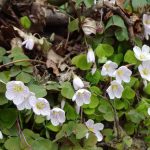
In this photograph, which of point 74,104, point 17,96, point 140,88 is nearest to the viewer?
point 17,96

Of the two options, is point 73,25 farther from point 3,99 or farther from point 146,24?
point 3,99

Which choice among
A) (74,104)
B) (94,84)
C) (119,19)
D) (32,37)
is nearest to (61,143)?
(74,104)

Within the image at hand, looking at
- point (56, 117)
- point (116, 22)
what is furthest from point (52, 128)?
point (116, 22)

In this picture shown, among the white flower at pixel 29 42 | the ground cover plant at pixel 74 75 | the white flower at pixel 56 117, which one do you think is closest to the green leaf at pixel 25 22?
the ground cover plant at pixel 74 75

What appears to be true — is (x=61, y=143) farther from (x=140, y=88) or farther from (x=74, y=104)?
(x=140, y=88)

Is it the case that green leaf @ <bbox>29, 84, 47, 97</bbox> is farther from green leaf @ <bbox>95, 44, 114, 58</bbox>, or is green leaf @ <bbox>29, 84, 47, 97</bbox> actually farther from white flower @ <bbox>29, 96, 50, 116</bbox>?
green leaf @ <bbox>95, 44, 114, 58</bbox>

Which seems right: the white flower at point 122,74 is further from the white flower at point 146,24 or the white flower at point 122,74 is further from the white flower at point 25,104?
the white flower at point 25,104

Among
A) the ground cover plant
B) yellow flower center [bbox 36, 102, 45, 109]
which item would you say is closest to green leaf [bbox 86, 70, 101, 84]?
the ground cover plant
